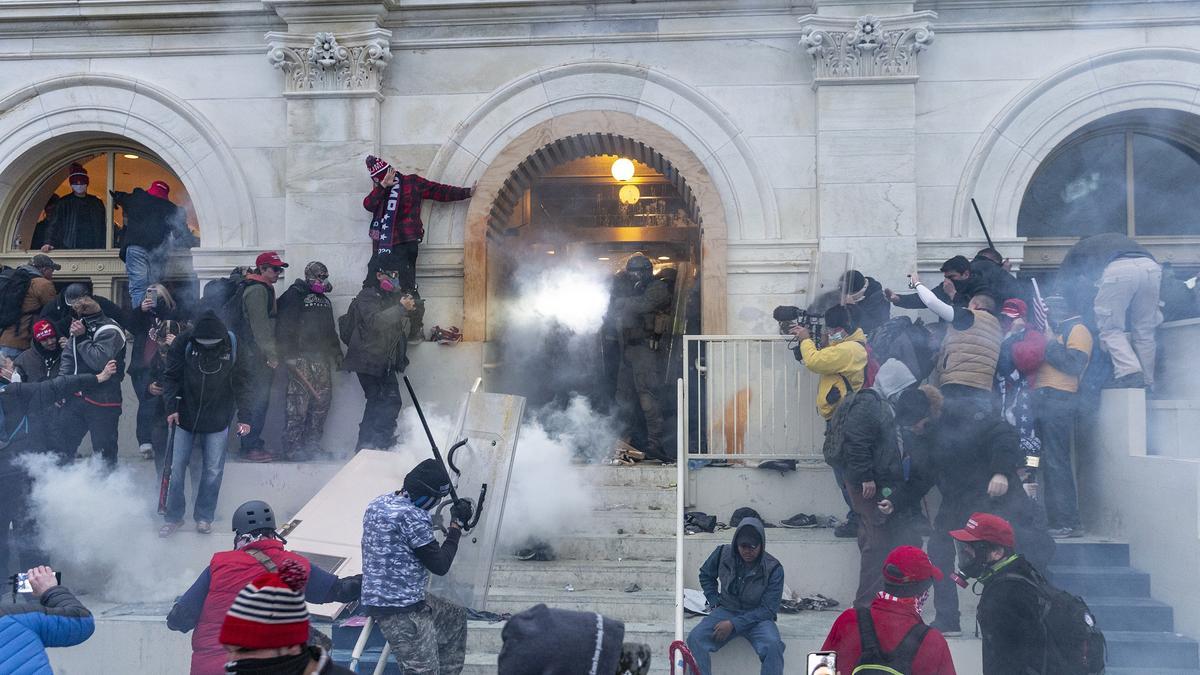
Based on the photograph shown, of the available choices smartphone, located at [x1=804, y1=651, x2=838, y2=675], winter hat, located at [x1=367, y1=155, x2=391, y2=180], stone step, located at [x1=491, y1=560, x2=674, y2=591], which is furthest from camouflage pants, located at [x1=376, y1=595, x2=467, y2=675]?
winter hat, located at [x1=367, y1=155, x2=391, y2=180]

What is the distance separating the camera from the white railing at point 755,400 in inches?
352

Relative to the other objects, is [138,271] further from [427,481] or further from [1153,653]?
[1153,653]

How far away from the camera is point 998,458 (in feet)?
22.8

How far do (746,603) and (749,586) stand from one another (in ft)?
0.33

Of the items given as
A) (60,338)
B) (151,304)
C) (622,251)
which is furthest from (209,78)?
(622,251)

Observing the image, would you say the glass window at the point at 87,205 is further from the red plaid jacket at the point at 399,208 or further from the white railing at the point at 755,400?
the white railing at the point at 755,400

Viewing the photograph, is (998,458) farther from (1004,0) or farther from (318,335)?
(318,335)

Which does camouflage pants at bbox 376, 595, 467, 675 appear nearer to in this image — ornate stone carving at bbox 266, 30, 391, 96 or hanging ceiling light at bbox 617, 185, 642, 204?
ornate stone carving at bbox 266, 30, 391, 96

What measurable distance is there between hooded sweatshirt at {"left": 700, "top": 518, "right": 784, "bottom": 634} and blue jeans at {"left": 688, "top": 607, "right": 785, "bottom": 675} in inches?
1.7

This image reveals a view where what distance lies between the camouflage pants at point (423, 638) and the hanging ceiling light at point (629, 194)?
7.80 m

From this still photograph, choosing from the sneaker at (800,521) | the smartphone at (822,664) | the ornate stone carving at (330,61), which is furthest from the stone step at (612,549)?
the ornate stone carving at (330,61)

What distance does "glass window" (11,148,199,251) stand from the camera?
11.2 meters

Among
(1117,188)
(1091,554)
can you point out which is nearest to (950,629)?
(1091,554)

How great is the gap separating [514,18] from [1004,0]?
444 cm
